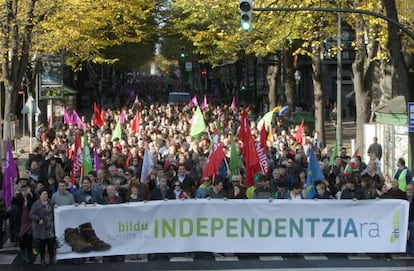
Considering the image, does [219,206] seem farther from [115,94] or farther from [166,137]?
[115,94]

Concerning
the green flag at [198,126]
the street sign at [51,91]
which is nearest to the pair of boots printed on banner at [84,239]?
the green flag at [198,126]

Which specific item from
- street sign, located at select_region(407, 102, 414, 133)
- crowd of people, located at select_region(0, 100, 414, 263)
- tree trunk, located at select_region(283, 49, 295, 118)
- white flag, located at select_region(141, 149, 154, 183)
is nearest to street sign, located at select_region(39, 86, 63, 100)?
crowd of people, located at select_region(0, 100, 414, 263)

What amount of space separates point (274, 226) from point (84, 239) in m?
3.15

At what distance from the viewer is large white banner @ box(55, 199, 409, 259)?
13.6 metres

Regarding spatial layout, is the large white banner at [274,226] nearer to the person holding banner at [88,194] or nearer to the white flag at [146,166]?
the person holding banner at [88,194]

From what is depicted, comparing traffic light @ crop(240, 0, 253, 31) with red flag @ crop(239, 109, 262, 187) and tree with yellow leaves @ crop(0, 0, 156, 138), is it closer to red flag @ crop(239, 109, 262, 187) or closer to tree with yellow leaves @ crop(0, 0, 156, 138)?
red flag @ crop(239, 109, 262, 187)

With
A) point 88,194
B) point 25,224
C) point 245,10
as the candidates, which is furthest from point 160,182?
point 245,10

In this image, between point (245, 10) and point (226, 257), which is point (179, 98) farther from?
point (226, 257)

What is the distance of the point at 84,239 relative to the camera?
13.4 m

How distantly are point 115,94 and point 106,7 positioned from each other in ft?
164

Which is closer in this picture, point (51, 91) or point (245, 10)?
point (245, 10)

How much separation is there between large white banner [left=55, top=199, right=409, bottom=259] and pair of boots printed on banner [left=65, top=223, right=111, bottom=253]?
53 cm

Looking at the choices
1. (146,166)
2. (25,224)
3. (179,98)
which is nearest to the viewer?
(25,224)

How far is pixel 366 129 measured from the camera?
84.7ft
